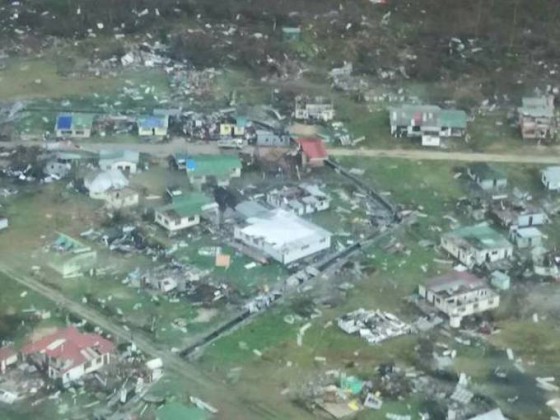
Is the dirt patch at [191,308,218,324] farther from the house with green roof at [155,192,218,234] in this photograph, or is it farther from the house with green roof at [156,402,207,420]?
the house with green roof at [155,192,218,234]

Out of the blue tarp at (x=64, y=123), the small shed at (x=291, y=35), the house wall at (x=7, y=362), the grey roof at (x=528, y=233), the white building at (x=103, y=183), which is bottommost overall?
the house wall at (x=7, y=362)

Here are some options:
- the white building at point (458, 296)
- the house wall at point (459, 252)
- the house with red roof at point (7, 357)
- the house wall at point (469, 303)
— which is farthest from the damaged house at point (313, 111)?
the house with red roof at point (7, 357)

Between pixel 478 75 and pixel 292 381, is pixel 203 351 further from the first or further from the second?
pixel 478 75

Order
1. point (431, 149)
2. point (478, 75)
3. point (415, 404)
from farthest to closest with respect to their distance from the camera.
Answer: point (478, 75) < point (431, 149) < point (415, 404)

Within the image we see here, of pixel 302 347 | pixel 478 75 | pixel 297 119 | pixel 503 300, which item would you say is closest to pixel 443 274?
pixel 503 300

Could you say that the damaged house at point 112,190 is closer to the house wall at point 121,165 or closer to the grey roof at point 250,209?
the house wall at point 121,165

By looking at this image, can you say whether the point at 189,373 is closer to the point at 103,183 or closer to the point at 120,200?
the point at 120,200

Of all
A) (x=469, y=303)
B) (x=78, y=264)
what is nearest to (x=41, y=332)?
(x=78, y=264)
